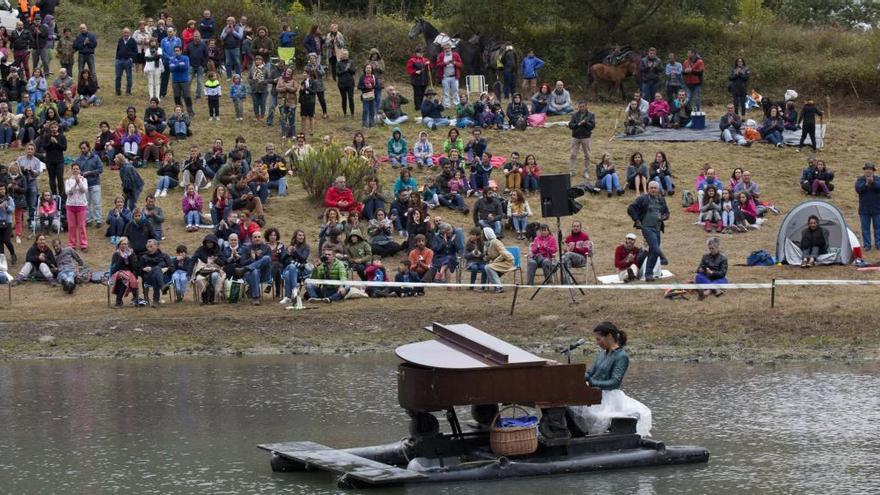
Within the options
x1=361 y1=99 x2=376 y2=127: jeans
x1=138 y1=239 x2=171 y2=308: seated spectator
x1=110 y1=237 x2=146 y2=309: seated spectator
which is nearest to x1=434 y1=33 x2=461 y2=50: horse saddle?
x1=361 y1=99 x2=376 y2=127: jeans

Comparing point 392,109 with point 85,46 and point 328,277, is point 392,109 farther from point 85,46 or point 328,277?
point 328,277

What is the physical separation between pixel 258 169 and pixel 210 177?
64.1 inches

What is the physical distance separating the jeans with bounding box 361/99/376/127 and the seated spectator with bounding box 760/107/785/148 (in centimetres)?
935

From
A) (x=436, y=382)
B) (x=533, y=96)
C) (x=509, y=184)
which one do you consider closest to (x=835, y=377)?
(x=436, y=382)

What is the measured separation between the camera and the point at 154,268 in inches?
970

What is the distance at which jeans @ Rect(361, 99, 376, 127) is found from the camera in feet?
118

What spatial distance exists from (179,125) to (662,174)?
11067 millimetres

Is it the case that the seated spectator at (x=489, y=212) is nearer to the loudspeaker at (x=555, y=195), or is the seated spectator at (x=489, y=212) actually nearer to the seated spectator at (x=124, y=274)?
the loudspeaker at (x=555, y=195)

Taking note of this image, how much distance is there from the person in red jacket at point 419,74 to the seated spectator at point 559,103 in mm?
3167

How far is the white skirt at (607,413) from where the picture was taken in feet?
49.1

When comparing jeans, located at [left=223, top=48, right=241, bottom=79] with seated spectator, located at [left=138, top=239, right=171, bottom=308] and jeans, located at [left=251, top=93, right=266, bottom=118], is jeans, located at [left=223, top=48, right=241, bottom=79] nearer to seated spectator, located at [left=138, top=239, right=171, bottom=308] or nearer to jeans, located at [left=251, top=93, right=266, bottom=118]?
jeans, located at [left=251, top=93, right=266, bottom=118]

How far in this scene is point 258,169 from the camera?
30.0 metres

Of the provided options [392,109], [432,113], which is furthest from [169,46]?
[432,113]

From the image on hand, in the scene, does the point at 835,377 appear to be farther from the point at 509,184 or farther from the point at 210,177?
the point at 210,177
